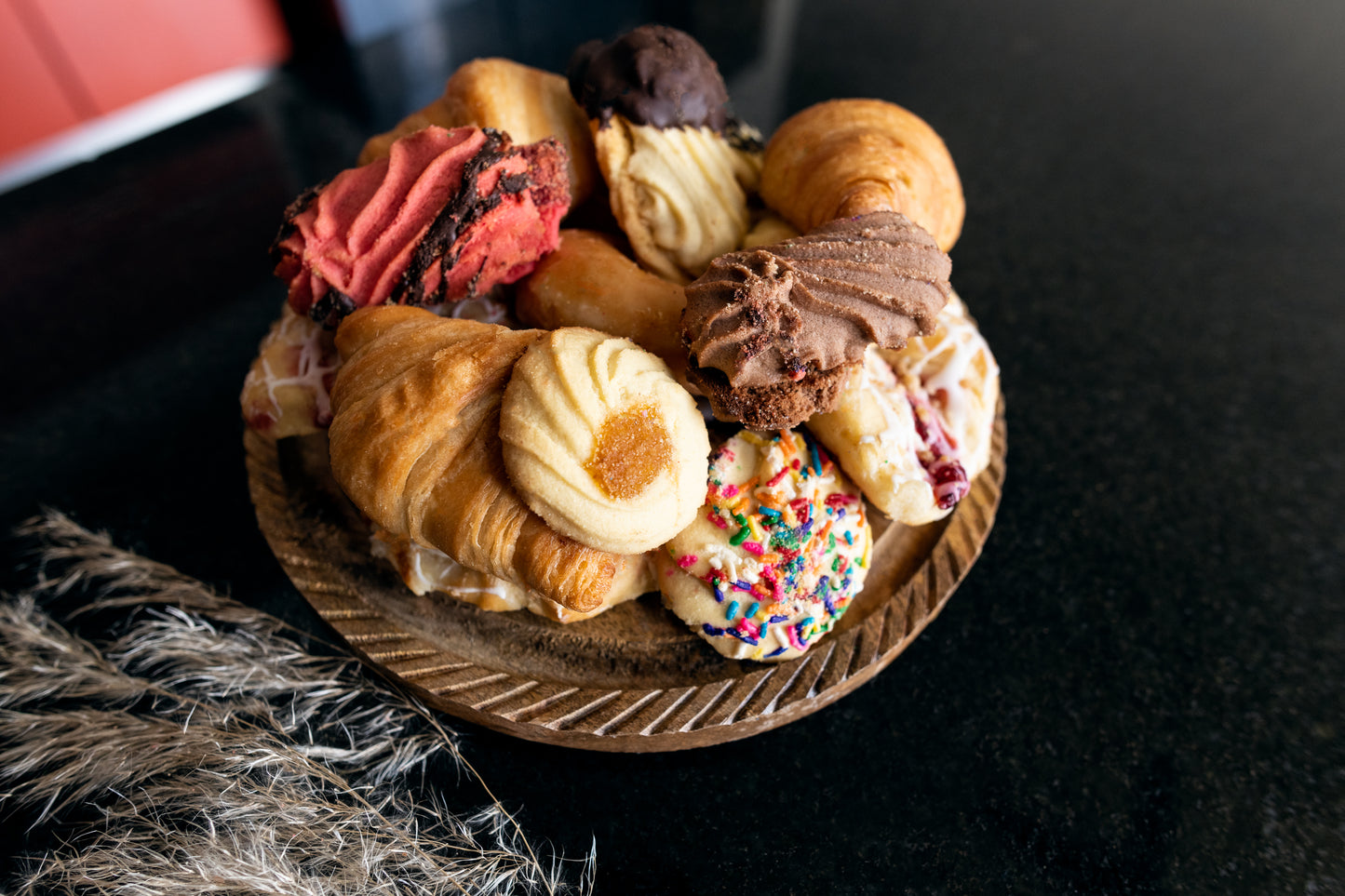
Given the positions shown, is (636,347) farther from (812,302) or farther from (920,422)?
(920,422)

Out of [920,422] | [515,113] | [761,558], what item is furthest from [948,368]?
[515,113]

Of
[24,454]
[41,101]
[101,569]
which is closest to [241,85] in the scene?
[41,101]

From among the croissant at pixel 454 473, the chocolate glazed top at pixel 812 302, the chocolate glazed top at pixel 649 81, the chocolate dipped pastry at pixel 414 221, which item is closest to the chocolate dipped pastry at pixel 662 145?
the chocolate glazed top at pixel 649 81

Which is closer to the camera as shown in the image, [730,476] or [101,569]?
[730,476]

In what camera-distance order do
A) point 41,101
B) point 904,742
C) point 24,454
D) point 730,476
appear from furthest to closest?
1. point 41,101
2. point 24,454
3. point 904,742
4. point 730,476

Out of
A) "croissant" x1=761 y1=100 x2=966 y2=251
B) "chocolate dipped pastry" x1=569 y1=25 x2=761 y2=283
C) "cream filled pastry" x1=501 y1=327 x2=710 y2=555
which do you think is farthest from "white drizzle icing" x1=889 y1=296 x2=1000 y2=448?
"cream filled pastry" x1=501 y1=327 x2=710 y2=555

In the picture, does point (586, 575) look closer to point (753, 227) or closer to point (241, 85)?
point (753, 227)
